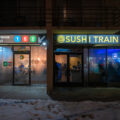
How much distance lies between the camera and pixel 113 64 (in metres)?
9.83

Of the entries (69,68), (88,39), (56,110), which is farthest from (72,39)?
(56,110)

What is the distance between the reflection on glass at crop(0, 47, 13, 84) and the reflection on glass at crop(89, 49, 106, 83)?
6239 mm

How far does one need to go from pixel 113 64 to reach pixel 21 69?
7146 mm

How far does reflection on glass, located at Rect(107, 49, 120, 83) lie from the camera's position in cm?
977

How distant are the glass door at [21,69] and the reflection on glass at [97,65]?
4.90 meters

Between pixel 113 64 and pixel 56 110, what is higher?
pixel 113 64
